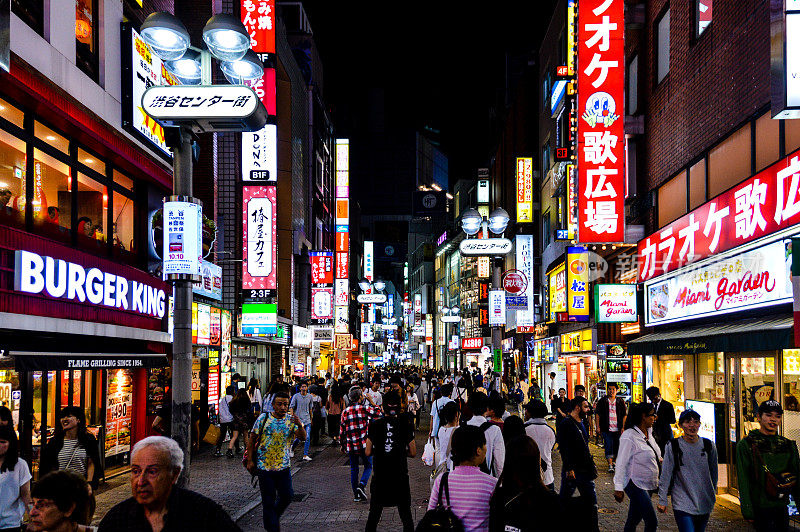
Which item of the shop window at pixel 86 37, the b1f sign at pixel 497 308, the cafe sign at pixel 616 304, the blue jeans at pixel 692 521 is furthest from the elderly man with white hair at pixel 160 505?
the b1f sign at pixel 497 308

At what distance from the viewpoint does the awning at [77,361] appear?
11.6 m

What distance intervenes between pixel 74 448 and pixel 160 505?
7129 mm

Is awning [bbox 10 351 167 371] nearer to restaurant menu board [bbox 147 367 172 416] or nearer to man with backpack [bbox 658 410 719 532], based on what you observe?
restaurant menu board [bbox 147 367 172 416]

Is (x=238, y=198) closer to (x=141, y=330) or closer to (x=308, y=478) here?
(x=141, y=330)

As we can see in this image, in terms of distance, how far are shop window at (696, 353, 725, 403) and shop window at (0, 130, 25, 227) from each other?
12.3 m

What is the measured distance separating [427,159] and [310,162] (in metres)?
123

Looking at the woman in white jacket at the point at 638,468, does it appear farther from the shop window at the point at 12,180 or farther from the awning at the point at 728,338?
the shop window at the point at 12,180

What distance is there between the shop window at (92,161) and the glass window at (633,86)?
46.5 feet

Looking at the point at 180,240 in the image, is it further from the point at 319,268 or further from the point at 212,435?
the point at 319,268

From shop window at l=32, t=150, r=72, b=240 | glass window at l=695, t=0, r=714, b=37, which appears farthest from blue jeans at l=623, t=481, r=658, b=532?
glass window at l=695, t=0, r=714, b=37

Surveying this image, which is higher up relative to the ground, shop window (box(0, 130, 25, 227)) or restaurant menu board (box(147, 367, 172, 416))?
shop window (box(0, 130, 25, 227))

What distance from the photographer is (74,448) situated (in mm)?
10672

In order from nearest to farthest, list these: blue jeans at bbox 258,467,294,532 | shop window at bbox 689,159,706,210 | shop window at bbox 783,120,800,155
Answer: blue jeans at bbox 258,467,294,532
shop window at bbox 783,120,800,155
shop window at bbox 689,159,706,210

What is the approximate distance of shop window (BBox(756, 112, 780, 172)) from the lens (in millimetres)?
13594
